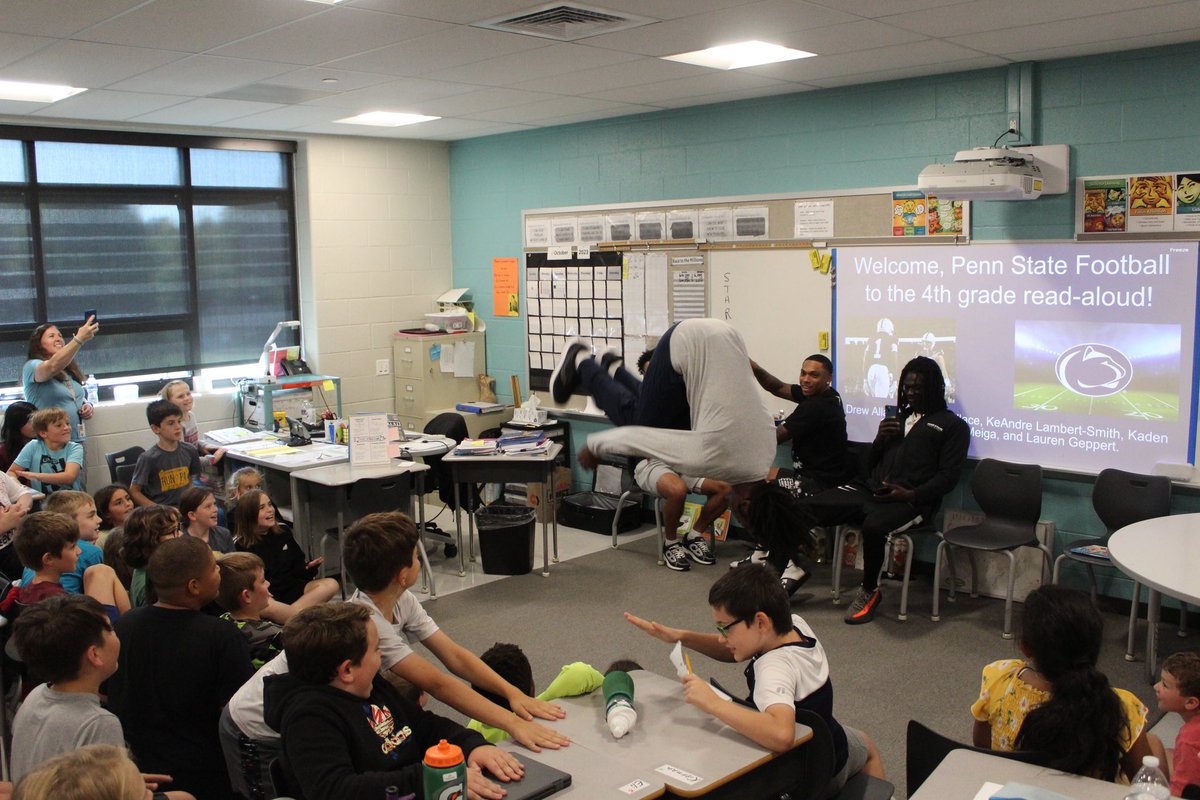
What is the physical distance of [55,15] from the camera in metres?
3.88

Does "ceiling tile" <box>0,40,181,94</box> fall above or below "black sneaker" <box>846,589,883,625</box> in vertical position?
above

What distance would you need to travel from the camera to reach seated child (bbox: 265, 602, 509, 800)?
2053mm

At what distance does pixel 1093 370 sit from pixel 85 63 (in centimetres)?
514

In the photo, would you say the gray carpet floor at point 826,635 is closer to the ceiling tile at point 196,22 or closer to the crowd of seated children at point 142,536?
the crowd of seated children at point 142,536

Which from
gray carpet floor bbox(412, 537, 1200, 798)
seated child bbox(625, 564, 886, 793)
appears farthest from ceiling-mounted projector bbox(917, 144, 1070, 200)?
seated child bbox(625, 564, 886, 793)

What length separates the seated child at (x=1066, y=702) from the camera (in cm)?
230

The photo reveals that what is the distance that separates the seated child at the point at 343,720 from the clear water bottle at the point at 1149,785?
1.28m

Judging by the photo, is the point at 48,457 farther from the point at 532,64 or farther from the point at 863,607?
the point at 863,607

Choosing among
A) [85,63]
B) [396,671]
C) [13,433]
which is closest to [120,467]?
[13,433]

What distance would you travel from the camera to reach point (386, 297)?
831 centimetres

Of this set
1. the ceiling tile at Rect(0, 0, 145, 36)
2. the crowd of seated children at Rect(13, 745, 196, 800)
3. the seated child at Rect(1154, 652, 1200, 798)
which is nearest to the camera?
the crowd of seated children at Rect(13, 745, 196, 800)

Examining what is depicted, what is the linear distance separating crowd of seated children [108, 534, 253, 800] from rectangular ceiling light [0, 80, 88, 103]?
4.00 meters

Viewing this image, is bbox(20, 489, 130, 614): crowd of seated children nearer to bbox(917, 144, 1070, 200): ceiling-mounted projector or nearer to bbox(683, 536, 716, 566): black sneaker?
bbox(683, 536, 716, 566): black sneaker

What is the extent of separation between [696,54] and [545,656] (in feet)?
9.85
